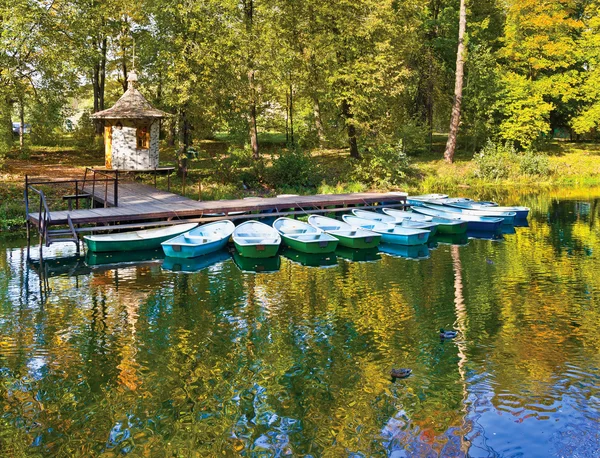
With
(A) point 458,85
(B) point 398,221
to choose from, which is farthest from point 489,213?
(A) point 458,85

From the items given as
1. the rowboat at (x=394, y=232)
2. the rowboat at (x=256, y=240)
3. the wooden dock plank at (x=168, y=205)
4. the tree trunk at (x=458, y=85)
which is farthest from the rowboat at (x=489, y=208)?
the tree trunk at (x=458, y=85)

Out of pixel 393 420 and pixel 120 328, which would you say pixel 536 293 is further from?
pixel 120 328

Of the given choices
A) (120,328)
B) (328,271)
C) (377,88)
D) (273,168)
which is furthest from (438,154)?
(120,328)

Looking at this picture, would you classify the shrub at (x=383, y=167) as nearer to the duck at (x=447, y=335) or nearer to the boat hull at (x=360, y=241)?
the boat hull at (x=360, y=241)

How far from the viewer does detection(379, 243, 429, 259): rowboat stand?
2162 centimetres

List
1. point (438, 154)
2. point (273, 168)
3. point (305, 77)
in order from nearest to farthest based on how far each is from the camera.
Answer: point (273, 168), point (305, 77), point (438, 154)

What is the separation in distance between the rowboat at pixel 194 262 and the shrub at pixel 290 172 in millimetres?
11502

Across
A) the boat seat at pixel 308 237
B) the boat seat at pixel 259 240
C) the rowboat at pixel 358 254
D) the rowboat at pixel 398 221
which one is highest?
the rowboat at pixel 398 221

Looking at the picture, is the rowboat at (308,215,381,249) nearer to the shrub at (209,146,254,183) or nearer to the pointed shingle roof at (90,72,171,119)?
the pointed shingle roof at (90,72,171,119)

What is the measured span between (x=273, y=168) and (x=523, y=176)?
679 inches

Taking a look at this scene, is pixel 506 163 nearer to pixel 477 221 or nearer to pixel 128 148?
pixel 477 221

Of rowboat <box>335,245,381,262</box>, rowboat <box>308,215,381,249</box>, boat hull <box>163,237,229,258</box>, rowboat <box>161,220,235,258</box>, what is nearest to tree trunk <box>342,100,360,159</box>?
rowboat <box>308,215,381,249</box>

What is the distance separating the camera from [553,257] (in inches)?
821

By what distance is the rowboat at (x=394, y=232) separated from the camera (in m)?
22.5
